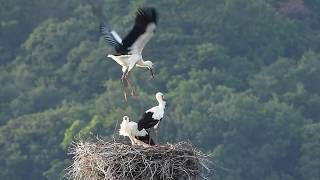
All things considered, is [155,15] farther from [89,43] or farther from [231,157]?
[89,43]

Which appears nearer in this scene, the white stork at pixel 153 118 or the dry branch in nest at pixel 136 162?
the dry branch in nest at pixel 136 162

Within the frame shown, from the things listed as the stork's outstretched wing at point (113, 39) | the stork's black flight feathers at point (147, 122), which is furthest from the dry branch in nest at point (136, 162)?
the stork's outstretched wing at point (113, 39)

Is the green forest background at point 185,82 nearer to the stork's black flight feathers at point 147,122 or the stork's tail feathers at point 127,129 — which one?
the stork's black flight feathers at point 147,122

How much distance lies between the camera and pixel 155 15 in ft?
86.3

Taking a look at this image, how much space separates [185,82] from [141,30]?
41125mm

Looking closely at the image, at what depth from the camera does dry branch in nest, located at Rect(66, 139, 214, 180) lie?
24.2 meters

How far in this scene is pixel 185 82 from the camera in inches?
2670

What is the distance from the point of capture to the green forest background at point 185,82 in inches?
2431

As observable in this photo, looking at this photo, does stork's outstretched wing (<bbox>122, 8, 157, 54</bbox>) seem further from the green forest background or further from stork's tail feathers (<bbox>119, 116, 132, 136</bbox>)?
the green forest background

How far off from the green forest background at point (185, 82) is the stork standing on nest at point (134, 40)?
27.7m

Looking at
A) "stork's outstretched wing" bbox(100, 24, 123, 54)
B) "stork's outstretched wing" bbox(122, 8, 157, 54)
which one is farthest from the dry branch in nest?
"stork's outstretched wing" bbox(100, 24, 123, 54)

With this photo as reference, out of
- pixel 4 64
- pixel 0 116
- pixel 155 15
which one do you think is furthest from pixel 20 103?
pixel 155 15

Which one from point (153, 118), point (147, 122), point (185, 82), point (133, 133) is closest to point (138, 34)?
point (153, 118)

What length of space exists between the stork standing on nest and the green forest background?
27705 millimetres
